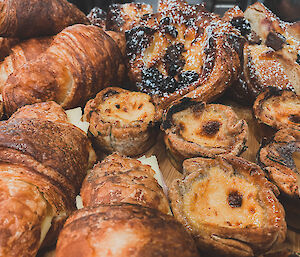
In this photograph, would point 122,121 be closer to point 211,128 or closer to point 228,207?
point 211,128

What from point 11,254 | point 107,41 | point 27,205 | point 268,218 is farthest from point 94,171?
point 107,41

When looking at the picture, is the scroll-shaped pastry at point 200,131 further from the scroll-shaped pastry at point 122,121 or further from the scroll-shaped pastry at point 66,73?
the scroll-shaped pastry at point 66,73

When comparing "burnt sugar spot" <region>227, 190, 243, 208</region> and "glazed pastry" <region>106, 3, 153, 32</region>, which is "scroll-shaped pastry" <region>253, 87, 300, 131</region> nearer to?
"burnt sugar spot" <region>227, 190, 243, 208</region>

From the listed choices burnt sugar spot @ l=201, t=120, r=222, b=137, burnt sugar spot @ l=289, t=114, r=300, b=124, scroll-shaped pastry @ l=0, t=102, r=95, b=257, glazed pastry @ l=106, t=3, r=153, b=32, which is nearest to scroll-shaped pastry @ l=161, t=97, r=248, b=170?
burnt sugar spot @ l=201, t=120, r=222, b=137

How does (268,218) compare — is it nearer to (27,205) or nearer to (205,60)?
(27,205)

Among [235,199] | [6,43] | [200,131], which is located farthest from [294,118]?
[6,43]

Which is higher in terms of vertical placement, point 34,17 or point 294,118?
point 34,17

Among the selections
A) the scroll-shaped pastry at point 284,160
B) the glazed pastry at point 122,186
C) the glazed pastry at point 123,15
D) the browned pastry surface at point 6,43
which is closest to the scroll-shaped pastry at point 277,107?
the scroll-shaped pastry at point 284,160
